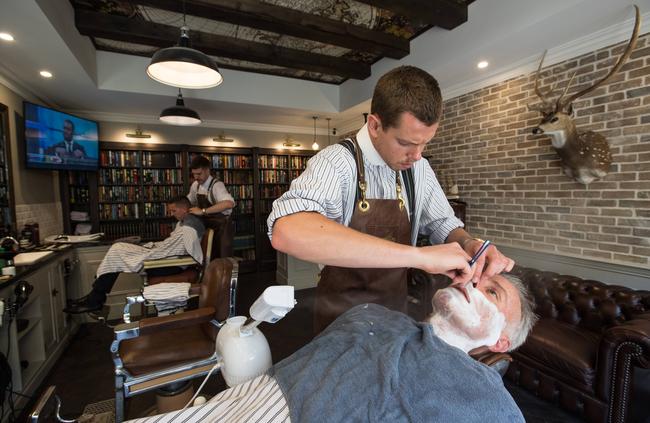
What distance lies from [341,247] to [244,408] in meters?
0.54

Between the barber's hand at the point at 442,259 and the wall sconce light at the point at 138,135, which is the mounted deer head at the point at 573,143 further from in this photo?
the wall sconce light at the point at 138,135

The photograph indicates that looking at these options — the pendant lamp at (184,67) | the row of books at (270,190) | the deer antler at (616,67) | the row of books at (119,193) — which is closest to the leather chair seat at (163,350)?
the pendant lamp at (184,67)

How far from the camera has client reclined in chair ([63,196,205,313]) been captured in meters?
3.24

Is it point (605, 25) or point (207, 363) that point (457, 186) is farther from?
point (207, 363)

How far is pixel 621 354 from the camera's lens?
1851 millimetres

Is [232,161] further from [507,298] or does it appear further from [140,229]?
[507,298]

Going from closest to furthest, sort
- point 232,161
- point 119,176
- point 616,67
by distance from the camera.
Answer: point 616,67
point 119,176
point 232,161

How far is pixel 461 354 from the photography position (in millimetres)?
907

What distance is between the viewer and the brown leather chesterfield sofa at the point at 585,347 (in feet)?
6.10

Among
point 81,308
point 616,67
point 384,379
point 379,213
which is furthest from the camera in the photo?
point 81,308

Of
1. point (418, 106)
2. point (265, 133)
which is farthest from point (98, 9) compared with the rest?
point (418, 106)

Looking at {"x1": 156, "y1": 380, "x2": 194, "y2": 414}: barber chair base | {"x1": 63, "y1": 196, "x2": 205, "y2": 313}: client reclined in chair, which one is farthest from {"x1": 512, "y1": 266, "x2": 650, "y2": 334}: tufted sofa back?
{"x1": 63, "y1": 196, "x2": 205, "y2": 313}: client reclined in chair

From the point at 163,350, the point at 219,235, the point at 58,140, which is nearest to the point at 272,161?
the point at 219,235

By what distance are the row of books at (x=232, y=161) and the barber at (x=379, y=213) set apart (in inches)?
205
